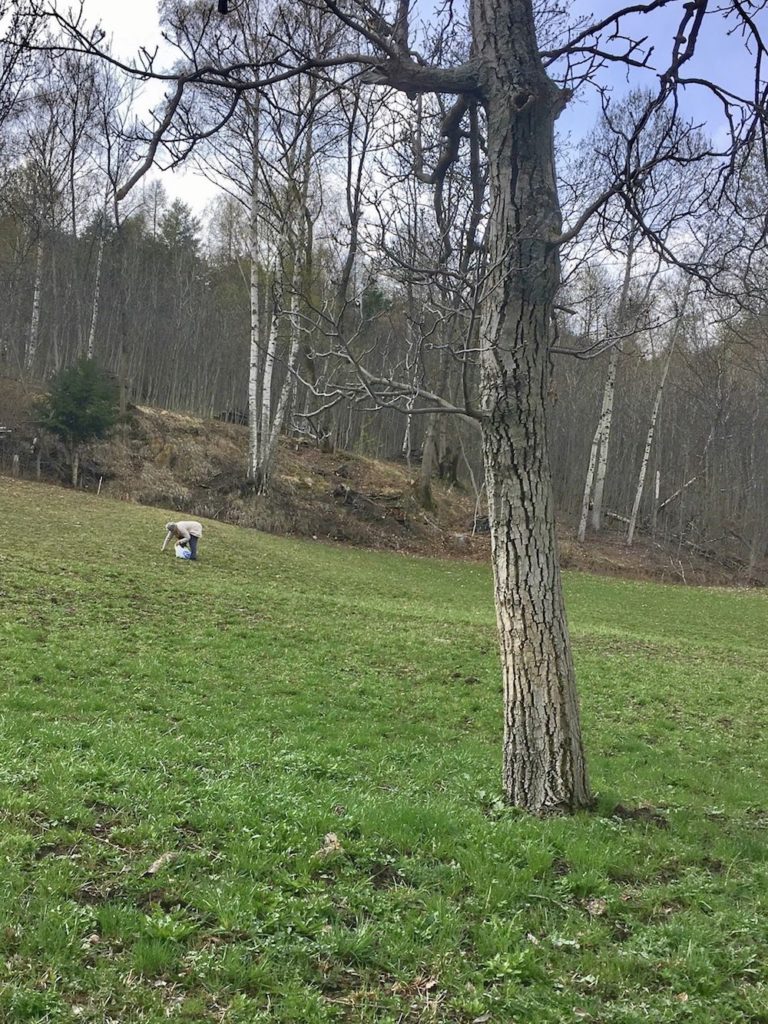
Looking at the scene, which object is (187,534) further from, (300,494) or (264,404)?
(300,494)

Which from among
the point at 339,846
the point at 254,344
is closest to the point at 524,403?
the point at 339,846

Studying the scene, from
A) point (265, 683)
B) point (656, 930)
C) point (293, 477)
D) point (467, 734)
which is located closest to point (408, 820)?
point (656, 930)

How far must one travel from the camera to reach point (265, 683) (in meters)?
8.48

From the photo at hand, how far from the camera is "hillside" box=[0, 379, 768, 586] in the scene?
23.5 meters

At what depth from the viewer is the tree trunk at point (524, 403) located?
4.58 meters

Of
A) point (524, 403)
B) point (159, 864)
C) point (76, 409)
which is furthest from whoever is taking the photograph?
point (76, 409)

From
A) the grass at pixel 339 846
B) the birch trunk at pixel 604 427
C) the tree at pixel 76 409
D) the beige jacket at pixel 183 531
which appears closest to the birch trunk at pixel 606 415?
the birch trunk at pixel 604 427

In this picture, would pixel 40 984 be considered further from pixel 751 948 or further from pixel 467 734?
pixel 467 734

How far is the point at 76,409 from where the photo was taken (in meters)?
22.9

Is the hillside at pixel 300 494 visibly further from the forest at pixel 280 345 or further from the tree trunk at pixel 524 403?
the tree trunk at pixel 524 403

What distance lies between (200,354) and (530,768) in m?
37.6

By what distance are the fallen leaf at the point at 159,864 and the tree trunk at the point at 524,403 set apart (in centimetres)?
235

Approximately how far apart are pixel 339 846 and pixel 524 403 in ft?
9.60

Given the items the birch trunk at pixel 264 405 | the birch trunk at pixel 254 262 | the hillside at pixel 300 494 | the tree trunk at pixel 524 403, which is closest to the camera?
the tree trunk at pixel 524 403
